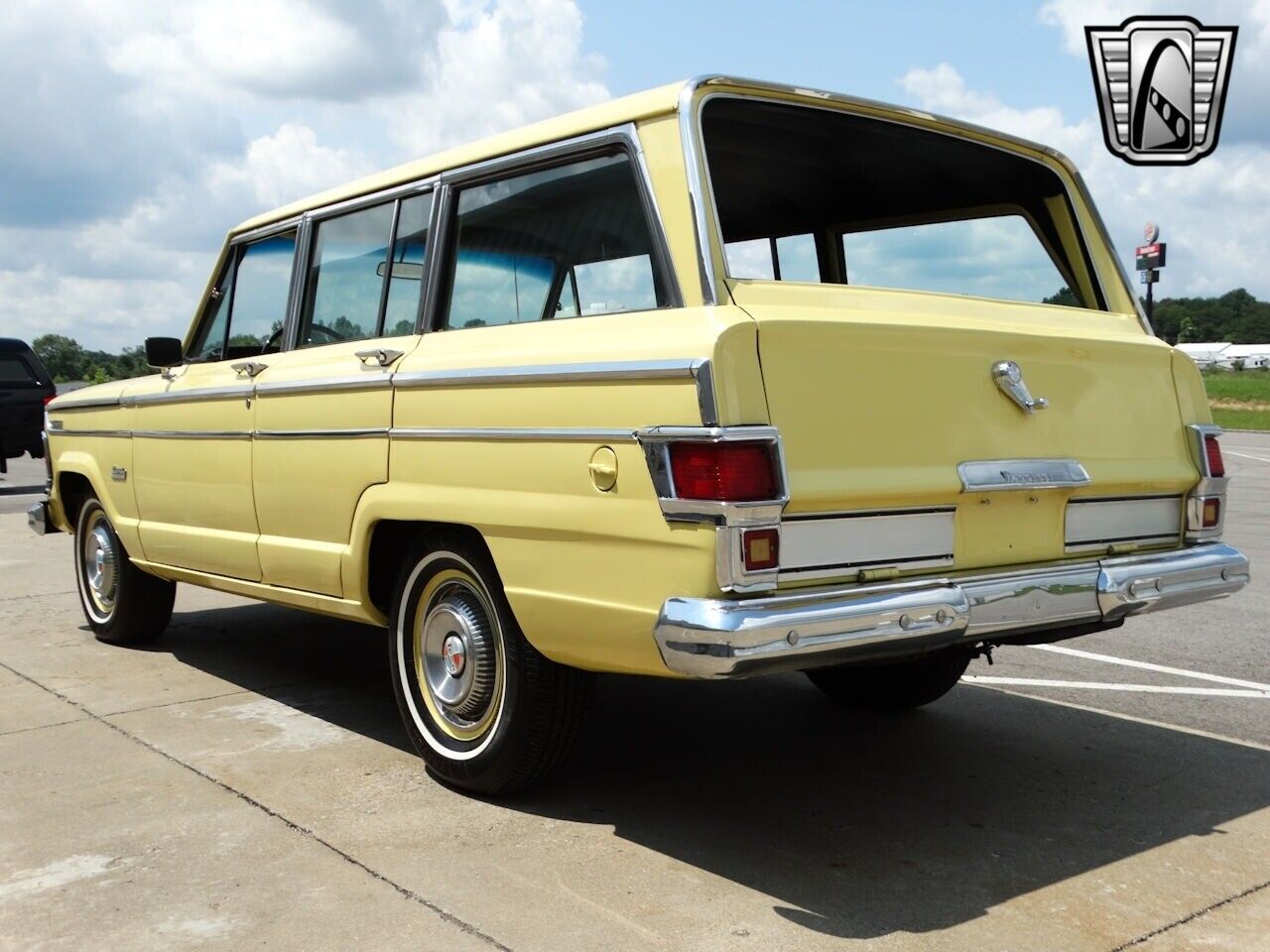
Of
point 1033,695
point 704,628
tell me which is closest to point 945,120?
point 704,628

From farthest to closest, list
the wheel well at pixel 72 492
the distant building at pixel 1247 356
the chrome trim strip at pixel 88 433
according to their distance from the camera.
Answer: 1. the distant building at pixel 1247 356
2. the wheel well at pixel 72 492
3. the chrome trim strip at pixel 88 433

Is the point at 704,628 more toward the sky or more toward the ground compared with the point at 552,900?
more toward the sky

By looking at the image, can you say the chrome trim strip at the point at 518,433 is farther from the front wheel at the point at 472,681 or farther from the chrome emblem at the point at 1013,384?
the chrome emblem at the point at 1013,384

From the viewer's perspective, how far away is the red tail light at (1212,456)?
174 inches

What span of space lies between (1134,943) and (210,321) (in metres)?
4.82

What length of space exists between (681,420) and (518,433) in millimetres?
674

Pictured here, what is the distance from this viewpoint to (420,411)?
4.28 meters

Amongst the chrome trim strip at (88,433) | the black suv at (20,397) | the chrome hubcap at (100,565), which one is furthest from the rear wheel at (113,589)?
the black suv at (20,397)

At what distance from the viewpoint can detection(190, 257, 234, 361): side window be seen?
6.11 m

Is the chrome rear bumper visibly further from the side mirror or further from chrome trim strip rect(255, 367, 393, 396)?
the side mirror

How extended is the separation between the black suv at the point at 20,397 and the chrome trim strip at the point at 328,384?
43.6 ft

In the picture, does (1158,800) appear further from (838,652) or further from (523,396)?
(523,396)

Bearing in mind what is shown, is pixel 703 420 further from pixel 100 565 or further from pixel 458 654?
pixel 100 565

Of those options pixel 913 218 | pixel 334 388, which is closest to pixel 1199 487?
pixel 913 218
